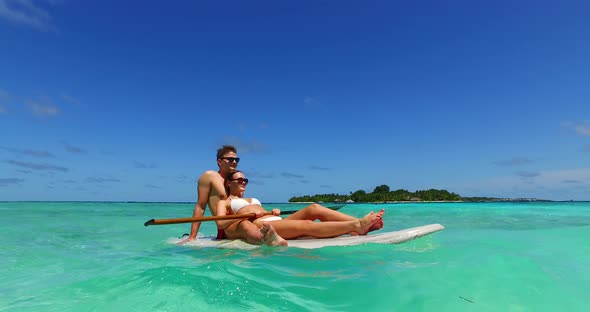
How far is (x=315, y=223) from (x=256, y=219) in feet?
3.29

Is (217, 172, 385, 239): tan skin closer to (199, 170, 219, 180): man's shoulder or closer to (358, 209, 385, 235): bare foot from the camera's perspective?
(358, 209, 385, 235): bare foot

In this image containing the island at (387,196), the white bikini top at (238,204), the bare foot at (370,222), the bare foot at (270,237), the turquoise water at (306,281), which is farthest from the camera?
the island at (387,196)

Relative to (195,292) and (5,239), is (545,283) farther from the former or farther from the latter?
(5,239)

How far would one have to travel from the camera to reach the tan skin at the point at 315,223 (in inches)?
210

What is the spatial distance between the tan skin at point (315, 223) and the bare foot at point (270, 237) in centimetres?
11

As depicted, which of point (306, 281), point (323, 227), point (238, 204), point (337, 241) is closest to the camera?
point (306, 281)

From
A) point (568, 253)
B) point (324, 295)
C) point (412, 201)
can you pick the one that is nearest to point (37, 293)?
point (324, 295)

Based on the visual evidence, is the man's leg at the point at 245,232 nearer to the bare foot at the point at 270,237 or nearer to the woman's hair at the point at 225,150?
the bare foot at the point at 270,237

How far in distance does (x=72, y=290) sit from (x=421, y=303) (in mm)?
3136

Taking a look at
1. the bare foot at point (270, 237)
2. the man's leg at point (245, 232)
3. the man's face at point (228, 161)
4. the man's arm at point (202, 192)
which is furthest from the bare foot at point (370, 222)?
the man's arm at point (202, 192)

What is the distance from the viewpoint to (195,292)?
301cm

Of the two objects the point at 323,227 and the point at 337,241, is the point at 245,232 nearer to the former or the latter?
the point at 323,227

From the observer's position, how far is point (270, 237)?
17.1 feet

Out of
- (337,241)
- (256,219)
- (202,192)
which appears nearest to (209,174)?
(202,192)
